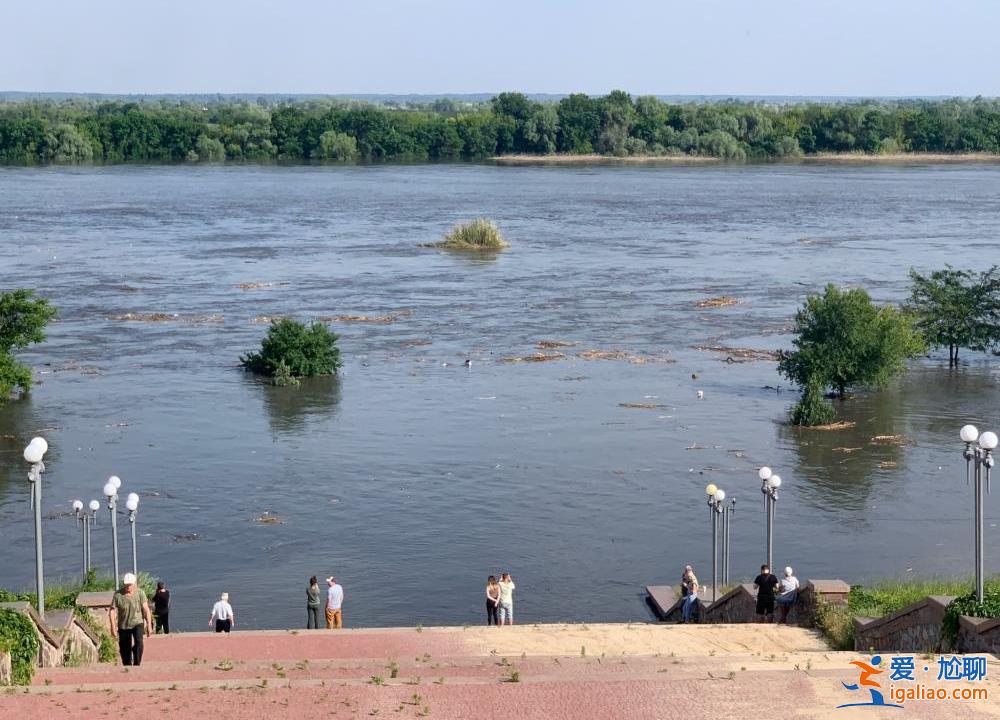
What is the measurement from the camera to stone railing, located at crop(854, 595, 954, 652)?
1434cm

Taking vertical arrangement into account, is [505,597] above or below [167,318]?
below

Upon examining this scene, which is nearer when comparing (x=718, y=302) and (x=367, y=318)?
(x=367, y=318)

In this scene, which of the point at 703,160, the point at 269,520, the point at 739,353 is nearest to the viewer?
the point at 269,520

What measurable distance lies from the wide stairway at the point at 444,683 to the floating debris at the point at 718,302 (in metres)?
37.0

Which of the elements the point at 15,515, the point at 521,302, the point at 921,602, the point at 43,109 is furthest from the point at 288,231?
the point at 43,109

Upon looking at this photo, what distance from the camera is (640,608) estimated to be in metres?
21.8

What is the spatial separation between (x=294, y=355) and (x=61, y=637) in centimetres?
2440

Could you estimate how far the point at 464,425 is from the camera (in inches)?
1313

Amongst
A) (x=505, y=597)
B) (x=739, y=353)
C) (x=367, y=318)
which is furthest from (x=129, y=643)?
(x=367, y=318)

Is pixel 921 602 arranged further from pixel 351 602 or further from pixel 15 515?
pixel 15 515

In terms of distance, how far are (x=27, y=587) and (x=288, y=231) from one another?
5570cm

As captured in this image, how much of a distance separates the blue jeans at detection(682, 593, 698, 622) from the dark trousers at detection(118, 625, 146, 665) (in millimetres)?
7950

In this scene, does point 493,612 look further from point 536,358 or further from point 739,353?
point 739,353

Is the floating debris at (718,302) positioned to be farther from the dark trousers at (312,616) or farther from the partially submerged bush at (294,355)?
the dark trousers at (312,616)
